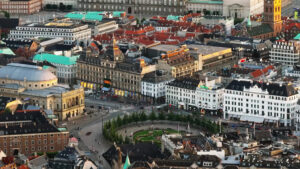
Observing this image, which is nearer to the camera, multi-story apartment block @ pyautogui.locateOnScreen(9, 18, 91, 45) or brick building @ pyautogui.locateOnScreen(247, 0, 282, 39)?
multi-story apartment block @ pyautogui.locateOnScreen(9, 18, 91, 45)

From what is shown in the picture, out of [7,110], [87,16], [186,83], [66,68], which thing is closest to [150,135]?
[186,83]

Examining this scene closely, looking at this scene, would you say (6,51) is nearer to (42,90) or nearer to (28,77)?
(28,77)

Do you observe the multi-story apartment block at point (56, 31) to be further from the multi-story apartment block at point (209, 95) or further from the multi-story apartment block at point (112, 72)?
the multi-story apartment block at point (209, 95)

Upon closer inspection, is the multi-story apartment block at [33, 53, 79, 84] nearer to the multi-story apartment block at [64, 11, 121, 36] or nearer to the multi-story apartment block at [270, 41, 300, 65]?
the multi-story apartment block at [64, 11, 121, 36]

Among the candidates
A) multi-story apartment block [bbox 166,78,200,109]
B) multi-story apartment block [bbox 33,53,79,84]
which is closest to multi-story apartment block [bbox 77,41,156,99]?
multi-story apartment block [bbox 33,53,79,84]

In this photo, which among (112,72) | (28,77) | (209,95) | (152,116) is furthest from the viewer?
(112,72)

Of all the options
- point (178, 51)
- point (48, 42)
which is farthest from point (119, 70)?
point (48, 42)
